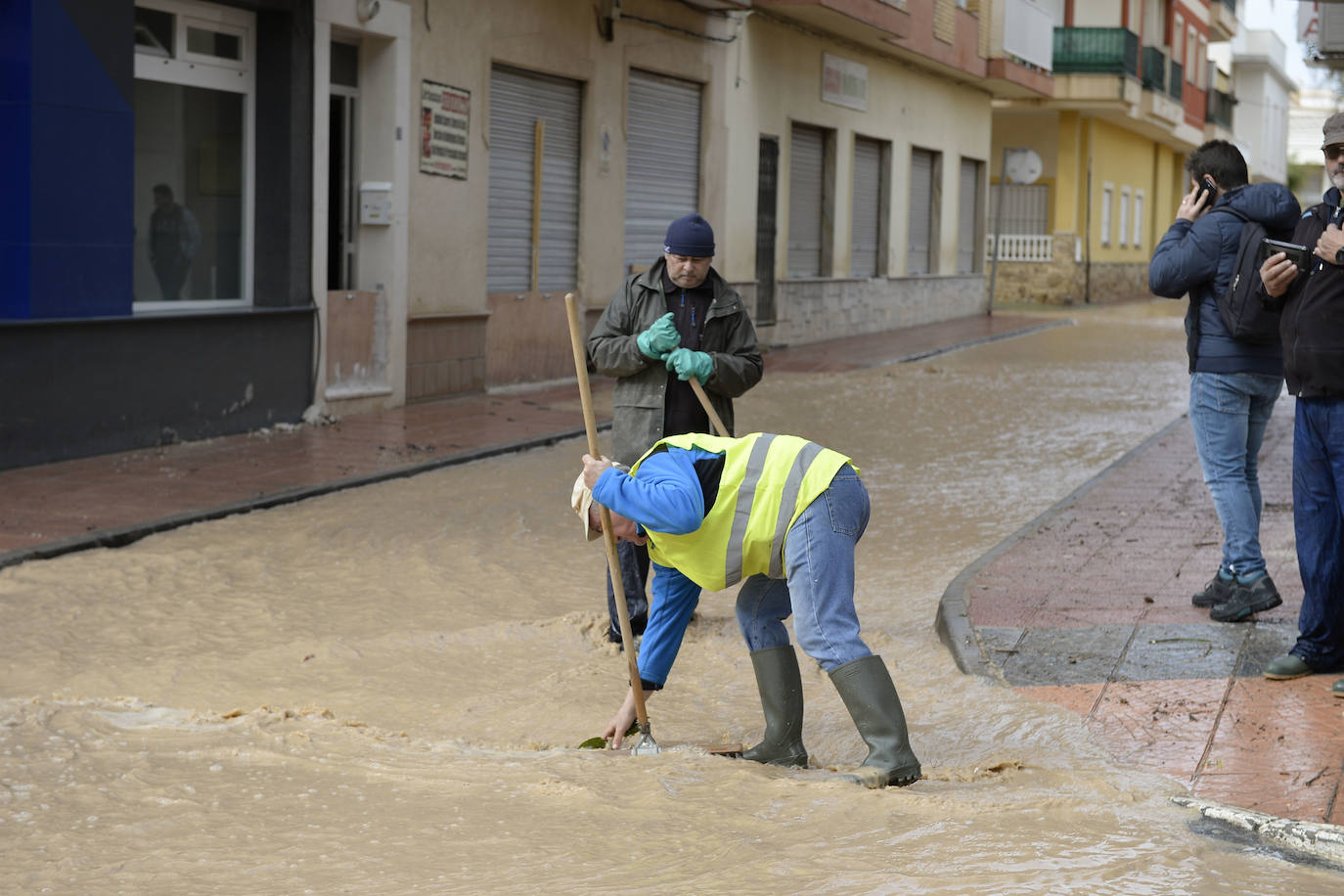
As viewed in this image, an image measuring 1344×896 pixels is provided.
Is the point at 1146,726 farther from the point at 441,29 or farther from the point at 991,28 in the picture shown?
the point at 991,28

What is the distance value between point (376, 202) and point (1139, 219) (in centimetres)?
3735

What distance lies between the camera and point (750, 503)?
4.41m

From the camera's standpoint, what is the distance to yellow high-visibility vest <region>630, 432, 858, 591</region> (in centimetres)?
439

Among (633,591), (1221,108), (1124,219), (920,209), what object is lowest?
(633,591)

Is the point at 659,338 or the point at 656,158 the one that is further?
the point at 656,158

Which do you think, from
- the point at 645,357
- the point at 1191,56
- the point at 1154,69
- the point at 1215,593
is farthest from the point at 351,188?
the point at 1191,56

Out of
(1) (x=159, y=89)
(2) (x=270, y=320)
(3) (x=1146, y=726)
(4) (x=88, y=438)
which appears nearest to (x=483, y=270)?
(2) (x=270, y=320)

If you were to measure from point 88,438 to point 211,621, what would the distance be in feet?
14.6

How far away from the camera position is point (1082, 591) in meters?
7.11

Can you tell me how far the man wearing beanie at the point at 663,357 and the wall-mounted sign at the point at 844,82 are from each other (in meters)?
18.2

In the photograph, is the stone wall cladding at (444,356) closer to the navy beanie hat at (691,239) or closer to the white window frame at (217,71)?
the white window frame at (217,71)

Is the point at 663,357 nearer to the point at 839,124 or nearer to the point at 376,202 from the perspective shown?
the point at 376,202

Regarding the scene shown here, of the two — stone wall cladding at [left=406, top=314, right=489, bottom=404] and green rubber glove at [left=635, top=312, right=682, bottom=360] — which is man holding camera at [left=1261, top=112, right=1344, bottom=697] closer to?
green rubber glove at [left=635, top=312, right=682, bottom=360]

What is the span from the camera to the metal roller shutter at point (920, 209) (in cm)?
2903
